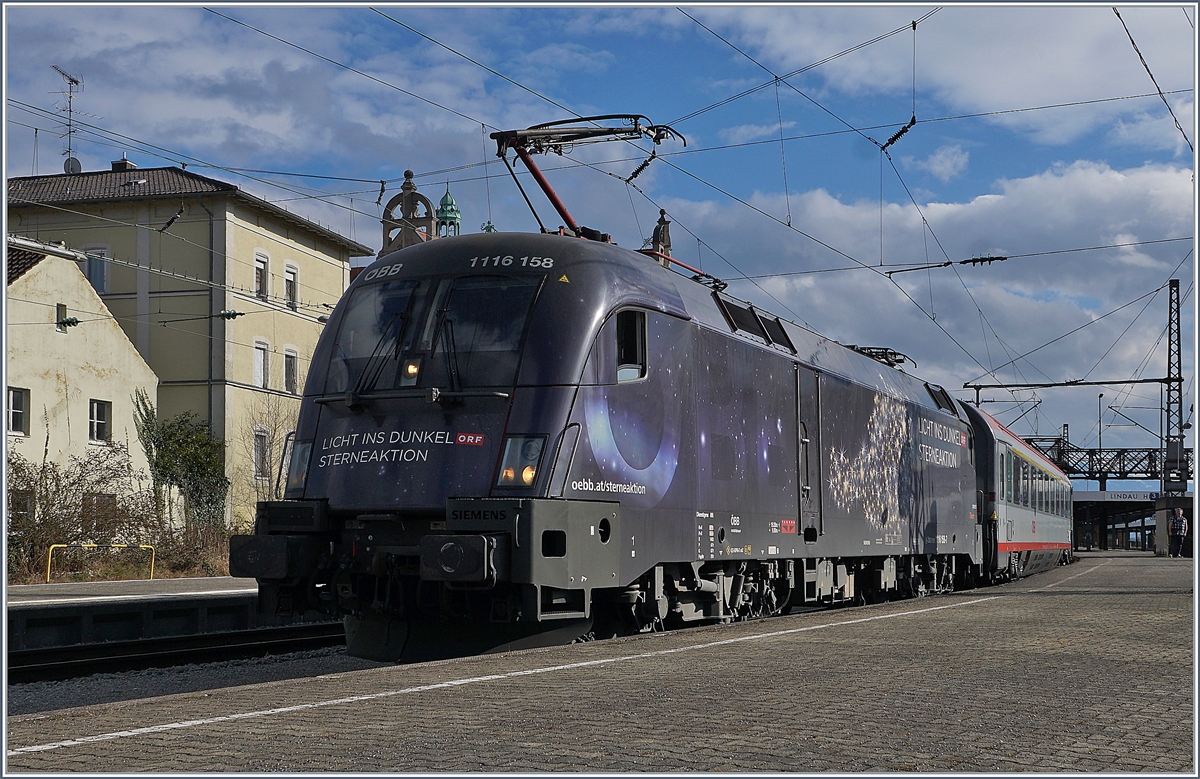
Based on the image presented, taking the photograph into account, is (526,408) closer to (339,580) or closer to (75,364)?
(339,580)

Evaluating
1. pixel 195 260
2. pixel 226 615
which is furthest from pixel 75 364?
pixel 226 615

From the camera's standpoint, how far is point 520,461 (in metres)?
10.2

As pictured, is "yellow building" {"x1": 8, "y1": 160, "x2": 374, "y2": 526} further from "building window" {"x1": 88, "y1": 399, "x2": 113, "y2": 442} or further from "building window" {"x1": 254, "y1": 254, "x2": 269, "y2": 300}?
"building window" {"x1": 88, "y1": 399, "x2": 113, "y2": 442}

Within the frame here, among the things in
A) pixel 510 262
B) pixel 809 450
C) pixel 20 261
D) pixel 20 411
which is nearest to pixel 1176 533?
pixel 809 450

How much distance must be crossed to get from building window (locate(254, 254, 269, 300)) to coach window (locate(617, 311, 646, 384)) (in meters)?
33.7

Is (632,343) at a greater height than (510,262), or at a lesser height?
lesser

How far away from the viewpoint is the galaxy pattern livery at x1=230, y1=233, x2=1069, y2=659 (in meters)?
10.2

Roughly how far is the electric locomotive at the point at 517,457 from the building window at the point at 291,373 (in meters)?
33.9

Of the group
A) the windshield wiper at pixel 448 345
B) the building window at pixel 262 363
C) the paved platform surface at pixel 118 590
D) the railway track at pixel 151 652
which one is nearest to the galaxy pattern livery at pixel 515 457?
the windshield wiper at pixel 448 345

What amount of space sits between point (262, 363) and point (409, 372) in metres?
34.4

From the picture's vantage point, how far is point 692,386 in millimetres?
11938

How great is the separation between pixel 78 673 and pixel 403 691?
6.03m

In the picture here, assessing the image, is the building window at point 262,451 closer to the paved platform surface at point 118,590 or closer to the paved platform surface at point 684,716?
the paved platform surface at point 118,590

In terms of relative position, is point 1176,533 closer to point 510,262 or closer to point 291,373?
point 291,373
